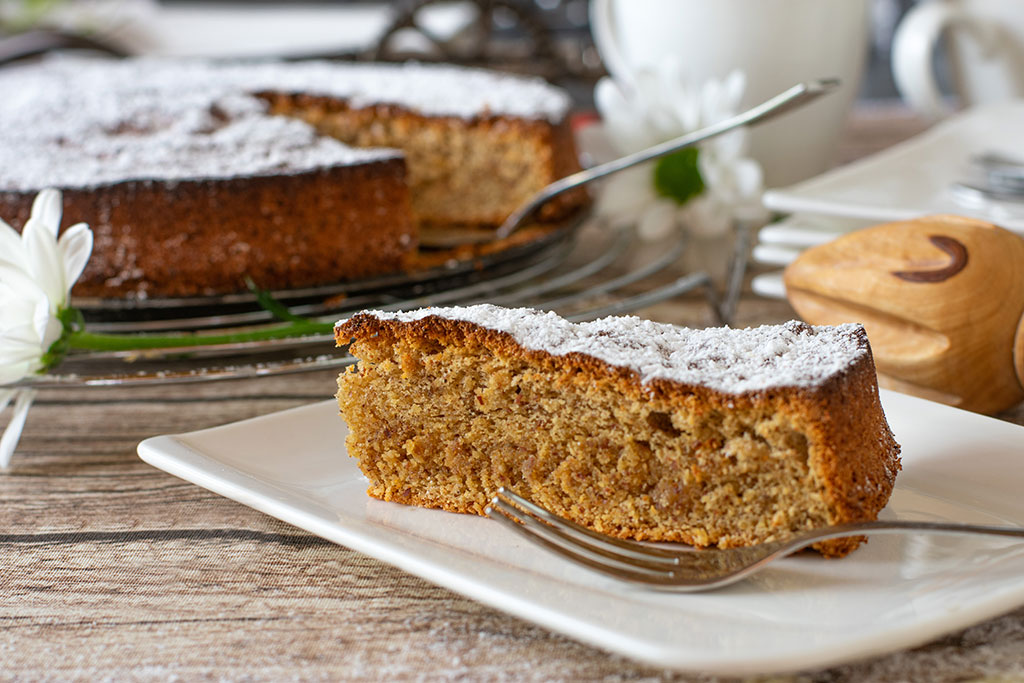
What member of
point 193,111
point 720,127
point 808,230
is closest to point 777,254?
point 808,230

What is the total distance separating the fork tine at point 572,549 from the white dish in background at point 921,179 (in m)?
0.74

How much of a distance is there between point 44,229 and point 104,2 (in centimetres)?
598

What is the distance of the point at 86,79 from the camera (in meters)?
2.62

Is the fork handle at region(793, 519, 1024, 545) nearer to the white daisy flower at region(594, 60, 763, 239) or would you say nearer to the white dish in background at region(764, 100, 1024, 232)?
the white dish in background at region(764, 100, 1024, 232)

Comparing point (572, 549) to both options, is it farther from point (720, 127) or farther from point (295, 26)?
point (295, 26)

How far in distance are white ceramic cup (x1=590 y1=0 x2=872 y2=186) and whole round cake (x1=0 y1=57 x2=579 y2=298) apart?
0.26 metres

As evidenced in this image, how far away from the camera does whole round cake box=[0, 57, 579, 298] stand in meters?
1.71

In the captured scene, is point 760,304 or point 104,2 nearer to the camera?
point 760,304

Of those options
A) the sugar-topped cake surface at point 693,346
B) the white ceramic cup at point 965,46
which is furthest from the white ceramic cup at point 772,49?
the sugar-topped cake surface at point 693,346

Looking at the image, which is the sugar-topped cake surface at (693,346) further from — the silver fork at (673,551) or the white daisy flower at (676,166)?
the white daisy flower at (676,166)

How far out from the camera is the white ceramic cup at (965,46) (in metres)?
2.17

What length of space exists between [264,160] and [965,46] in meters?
1.54

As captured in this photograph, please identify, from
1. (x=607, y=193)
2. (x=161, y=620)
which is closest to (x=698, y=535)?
(x=161, y=620)

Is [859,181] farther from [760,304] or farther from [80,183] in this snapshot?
[80,183]
